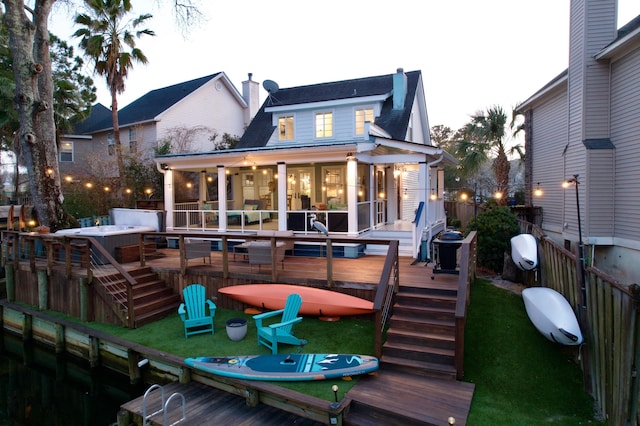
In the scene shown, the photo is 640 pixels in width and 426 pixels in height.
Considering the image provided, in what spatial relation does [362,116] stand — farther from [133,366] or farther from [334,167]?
[133,366]

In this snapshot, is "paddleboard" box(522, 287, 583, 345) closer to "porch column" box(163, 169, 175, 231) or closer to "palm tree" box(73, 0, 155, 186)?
"porch column" box(163, 169, 175, 231)

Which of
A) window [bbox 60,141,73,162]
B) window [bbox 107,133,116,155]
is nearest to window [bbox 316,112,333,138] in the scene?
window [bbox 107,133,116,155]

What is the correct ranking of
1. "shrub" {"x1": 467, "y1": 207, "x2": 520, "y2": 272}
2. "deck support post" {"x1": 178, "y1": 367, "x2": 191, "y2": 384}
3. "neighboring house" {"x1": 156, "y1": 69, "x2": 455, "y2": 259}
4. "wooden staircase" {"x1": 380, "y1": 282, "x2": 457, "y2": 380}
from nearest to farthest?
"wooden staircase" {"x1": 380, "y1": 282, "x2": 457, "y2": 380}
"deck support post" {"x1": 178, "y1": 367, "x2": 191, "y2": 384}
"shrub" {"x1": 467, "y1": 207, "x2": 520, "y2": 272}
"neighboring house" {"x1": 156, "y1": 69, "x2": 455, "y2": 259}

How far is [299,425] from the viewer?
5.19 meters

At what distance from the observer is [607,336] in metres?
4.66

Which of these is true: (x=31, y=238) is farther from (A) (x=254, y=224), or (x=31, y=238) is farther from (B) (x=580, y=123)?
(B) (x=580, y=123)

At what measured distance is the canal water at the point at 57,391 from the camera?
7465 mm

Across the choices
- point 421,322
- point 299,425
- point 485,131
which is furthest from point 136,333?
point 485,131

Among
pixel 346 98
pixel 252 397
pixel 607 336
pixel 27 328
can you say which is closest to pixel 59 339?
pixel 27 328

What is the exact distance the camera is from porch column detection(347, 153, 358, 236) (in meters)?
10.8

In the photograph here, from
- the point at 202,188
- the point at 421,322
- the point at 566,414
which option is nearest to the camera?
the point at 566,414

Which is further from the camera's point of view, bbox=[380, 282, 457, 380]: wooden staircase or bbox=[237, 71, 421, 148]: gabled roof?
bbox=[237, 71, 421, 148]: gabled roof

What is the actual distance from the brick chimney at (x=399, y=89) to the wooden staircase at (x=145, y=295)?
10.8 m

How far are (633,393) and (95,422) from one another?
8.50 meters
